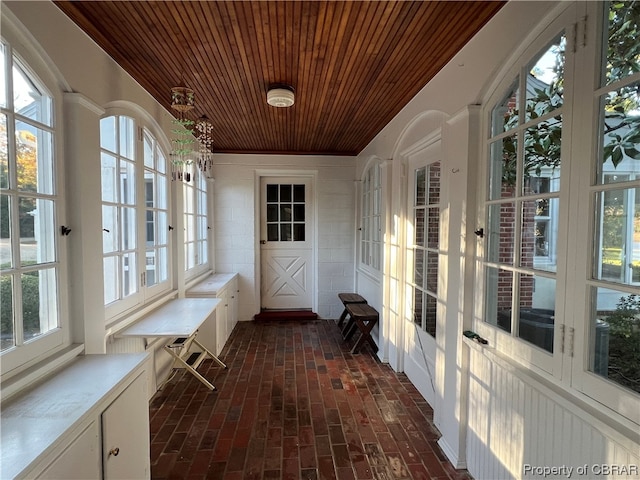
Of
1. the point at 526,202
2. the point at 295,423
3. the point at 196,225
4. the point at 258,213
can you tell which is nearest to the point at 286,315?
the point at 258,213

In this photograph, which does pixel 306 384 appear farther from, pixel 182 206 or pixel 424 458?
pixel 182 206

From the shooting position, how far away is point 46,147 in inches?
66.2

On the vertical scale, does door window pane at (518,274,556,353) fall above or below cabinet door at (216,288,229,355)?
above

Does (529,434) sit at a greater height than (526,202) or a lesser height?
lesser

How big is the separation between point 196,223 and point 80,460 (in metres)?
3.31

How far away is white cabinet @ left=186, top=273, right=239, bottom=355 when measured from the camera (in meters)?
3.64

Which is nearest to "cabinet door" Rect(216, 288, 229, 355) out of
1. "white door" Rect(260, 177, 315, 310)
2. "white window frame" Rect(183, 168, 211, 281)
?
"white window frame" Rect(183, 168, 211, 281)

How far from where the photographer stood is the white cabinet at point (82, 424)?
3.58ft

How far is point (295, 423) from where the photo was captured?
8.30 feet

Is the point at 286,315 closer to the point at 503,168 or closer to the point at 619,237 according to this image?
the point at 503,168

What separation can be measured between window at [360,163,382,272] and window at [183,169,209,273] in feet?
7.94

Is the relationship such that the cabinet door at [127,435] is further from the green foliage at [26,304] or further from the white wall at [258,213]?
the white wall at [258,213]

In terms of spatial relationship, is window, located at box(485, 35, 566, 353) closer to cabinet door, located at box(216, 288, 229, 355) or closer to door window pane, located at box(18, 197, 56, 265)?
door window pane, located at box(18, 197, 56, 265)

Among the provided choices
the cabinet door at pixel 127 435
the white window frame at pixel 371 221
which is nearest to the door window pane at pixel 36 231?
the cabinet door at pixel 127 435
